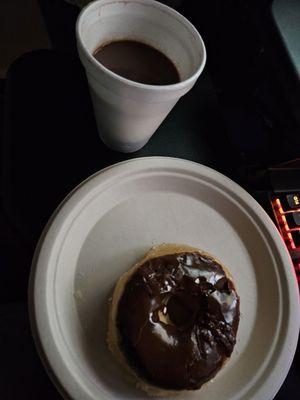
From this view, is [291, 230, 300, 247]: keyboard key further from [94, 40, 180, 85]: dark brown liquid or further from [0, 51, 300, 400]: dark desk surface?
[94, 40, 180, 85]: dark brown liquid

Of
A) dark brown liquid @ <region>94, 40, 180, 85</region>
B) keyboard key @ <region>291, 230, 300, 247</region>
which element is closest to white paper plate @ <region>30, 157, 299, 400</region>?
keyboard key @ <region>291, 230, 300, 247</region>

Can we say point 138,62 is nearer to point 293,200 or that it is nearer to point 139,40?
point 139,40

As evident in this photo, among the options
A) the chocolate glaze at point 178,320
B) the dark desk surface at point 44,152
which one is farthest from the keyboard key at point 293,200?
the chocolate glaze at point 178,320

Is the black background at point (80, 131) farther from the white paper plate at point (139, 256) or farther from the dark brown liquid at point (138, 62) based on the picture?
the dark brown liquid at point (138, 62)

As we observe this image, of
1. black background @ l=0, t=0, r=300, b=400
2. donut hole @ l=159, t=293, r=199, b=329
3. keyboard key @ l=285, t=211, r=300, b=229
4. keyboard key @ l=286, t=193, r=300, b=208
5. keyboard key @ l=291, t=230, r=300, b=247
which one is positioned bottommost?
keyboard key @ l=291, t=230, r=300, b=247

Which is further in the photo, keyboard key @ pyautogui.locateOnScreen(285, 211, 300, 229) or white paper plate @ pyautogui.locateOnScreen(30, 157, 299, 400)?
keyboard key @ pyautogui.locateOnScreen(285, 211, 300, 229)

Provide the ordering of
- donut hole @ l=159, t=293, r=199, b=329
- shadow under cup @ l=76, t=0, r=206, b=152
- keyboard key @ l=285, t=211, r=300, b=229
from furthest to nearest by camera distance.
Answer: keyboard key @ l=285, t=211, r=300, b=229 → donut hole @ l=159, t=293, r=199, b=329 → shadow under cup @ l=76, t=0, r=206, b=152

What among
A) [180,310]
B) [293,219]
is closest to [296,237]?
[293,219]
